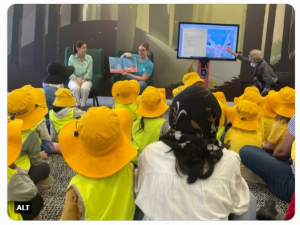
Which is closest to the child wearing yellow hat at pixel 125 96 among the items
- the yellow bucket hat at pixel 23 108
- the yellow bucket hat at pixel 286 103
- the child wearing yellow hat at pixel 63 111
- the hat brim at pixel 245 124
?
the child wearing yellow hat at pixel 63 111

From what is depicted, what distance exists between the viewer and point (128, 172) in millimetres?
1222

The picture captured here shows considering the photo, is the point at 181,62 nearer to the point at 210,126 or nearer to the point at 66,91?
the point at 66,91

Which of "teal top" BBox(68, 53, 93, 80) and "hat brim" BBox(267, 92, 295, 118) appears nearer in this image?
"hat brim" BBox(267, 92, 295, 118)

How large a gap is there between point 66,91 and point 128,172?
185cm

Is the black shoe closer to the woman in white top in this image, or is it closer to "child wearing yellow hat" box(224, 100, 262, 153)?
the woman in white top

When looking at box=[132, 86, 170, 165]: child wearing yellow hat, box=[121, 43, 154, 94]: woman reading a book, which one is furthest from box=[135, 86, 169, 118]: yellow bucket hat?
box=[121, 43, 154, 94]: woman reading a book

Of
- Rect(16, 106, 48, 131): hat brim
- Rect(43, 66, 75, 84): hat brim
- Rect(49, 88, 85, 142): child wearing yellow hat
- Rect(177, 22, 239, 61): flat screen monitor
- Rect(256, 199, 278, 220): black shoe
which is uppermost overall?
Rect(177, 22, 239, 61): flat screen monitor

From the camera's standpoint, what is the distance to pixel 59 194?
2.07 metres

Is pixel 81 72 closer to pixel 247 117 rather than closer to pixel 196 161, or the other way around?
pixel 247 117

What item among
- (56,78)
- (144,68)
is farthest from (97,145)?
(144,68)

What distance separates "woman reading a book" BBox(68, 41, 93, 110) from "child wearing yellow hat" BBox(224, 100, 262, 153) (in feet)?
9.42

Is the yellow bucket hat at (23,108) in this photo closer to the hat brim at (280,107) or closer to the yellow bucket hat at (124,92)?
the yellow bucket hat at (124,92)

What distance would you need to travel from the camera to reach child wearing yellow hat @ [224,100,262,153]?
242 cm

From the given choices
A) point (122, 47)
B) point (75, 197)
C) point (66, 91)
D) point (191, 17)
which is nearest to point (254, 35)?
point (191, 17)
